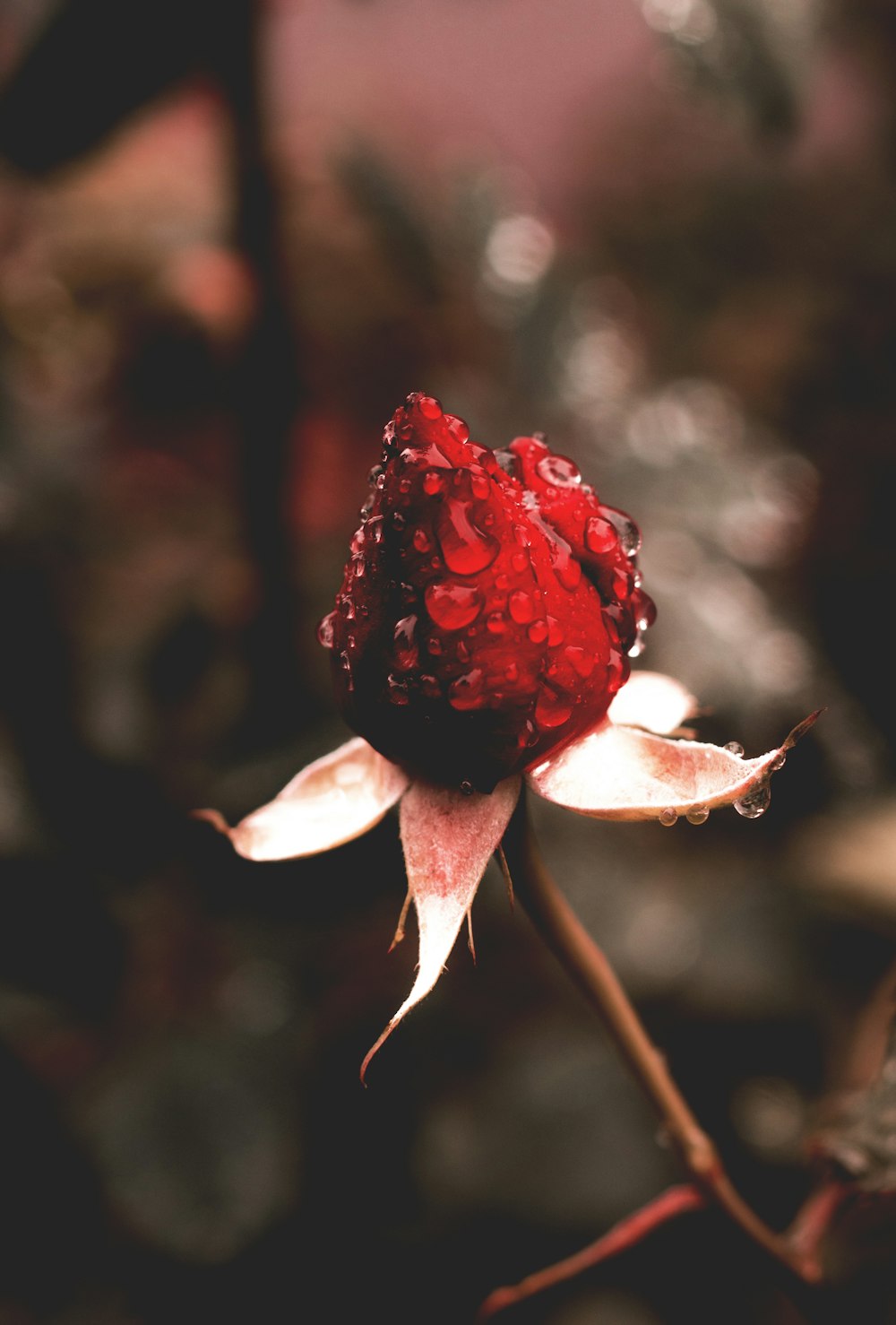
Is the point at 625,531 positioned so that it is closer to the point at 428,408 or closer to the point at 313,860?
the point at 428,408

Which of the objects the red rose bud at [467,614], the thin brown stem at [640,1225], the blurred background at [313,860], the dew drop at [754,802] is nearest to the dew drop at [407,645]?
the red rose bud at [467,614]

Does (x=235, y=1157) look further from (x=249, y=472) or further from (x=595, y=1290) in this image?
(x=249, y=472)

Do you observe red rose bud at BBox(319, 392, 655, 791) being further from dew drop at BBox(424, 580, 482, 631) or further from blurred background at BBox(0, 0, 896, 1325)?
blurred background at BBox(0, 0, 896, 1325)

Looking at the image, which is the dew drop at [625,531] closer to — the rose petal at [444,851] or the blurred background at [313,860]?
the rose petal at [444,851]

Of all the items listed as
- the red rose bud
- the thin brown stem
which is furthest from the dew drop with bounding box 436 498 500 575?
the thin brown stem

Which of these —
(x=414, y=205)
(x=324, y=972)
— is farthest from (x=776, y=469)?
(x=324, y=972)

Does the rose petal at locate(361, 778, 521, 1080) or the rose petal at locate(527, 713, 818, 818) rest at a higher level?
the rose petal at locate(527, 713, 818, 818)
